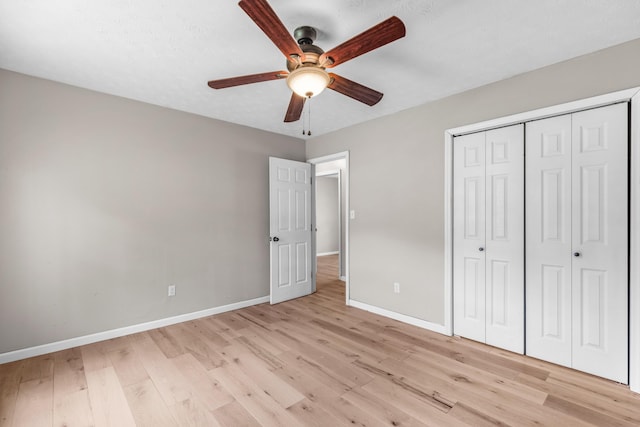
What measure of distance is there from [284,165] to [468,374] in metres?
3.28

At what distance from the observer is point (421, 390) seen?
2.11m

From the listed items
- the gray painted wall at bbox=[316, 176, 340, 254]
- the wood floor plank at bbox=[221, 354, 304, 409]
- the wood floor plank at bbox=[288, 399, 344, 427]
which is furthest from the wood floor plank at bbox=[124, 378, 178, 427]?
the gray painted wall at bbox=[316, 176, 340, 254]

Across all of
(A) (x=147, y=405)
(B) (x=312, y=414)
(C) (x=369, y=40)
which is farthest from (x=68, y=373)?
(C) (x=369, y=40)

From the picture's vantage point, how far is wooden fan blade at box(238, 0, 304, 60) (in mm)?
1313

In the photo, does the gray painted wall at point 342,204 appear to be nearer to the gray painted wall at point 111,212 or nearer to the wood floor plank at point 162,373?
the gray painted wall at point 111,212

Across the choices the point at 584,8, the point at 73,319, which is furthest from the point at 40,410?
the point at 584,8

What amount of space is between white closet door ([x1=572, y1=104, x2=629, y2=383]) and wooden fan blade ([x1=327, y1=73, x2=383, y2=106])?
169 cm

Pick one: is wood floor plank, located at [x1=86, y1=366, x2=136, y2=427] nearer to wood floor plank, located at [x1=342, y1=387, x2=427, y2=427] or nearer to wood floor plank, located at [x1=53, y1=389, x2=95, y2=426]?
wood floor plank, located at [x1=53, y1=389, x2=95, y2=426]

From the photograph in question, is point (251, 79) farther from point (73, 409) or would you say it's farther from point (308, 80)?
point (73, 409)

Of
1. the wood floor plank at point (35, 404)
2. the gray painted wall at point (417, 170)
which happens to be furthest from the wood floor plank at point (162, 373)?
the gray painted wall at point (417, 170)

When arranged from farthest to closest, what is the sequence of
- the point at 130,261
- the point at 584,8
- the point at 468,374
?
the point at 130,261 < the point at 468,374 < the point at 584,8

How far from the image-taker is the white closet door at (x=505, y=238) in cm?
264

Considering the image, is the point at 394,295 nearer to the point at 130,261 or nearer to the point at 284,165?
the point at 284,165

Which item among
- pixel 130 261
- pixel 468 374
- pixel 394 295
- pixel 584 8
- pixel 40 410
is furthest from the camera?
pixel 394 295
